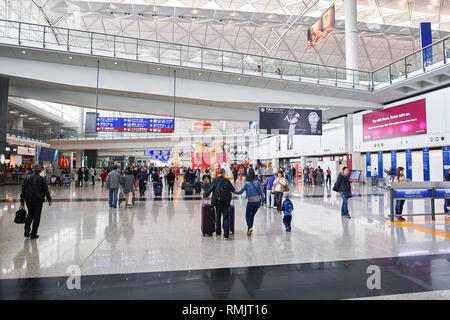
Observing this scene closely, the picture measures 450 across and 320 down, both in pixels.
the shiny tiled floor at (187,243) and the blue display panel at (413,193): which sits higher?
the blue display panel at (413,193)

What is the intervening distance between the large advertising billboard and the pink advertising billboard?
29.0 ft

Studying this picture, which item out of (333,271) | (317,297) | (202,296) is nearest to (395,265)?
(333,271)

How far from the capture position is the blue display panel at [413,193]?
8.41 metres

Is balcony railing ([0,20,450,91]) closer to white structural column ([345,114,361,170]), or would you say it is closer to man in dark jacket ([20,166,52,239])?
white structural column ([345,114,361,170])

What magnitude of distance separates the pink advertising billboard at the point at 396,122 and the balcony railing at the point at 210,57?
3.08 meters

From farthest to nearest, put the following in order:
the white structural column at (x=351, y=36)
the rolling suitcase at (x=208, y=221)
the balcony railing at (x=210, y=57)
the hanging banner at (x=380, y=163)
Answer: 1. the hanging banner at (x=380, y=163)
2. the white structural column at (x=351, y=36)
3. the balcony railing at (x=210, y=57)
4. the rolling suitcase at (x=208, y=221)

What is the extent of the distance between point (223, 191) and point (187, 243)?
145cm

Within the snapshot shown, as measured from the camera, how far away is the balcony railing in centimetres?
1577

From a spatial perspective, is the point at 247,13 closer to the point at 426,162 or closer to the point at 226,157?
the point at 226,157

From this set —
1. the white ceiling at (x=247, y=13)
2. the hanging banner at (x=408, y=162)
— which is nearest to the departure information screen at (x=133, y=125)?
the white ceiling at (x=247, y=13)

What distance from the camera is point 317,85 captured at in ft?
64.6

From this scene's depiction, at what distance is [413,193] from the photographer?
28.2 feet

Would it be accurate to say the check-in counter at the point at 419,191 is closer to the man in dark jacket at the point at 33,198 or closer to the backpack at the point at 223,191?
the backpack at the point at 223,191
